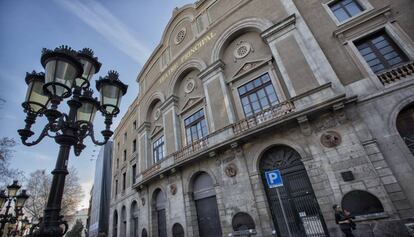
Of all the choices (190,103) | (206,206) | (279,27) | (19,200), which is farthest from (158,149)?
(279,27)

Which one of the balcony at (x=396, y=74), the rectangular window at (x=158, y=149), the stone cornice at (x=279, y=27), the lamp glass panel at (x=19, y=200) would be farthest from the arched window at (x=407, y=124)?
the lamp glass panel at (x=19, y=200)

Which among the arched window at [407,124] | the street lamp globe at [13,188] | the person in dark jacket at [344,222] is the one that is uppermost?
the street lamp globe at [13,188]

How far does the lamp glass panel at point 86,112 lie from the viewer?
420 centimetres

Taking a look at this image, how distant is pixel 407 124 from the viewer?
7328 mm

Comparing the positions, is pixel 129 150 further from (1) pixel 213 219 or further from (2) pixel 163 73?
(1) pixel 213 219

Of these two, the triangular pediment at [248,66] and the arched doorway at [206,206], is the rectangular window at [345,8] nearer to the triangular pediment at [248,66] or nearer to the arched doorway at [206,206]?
the triangular pediment at [248,66]

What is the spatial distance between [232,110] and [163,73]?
9876 millimetres

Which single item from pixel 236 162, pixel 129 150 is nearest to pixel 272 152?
pixel 236 162

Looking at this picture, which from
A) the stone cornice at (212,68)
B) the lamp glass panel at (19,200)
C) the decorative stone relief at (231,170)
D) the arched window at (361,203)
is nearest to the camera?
the arched window at (361,203)

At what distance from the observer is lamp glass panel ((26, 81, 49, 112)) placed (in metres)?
4.15

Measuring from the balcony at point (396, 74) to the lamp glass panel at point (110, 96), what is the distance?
9788mm

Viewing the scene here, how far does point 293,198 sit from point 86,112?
8620 mm

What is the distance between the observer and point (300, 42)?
1025cm

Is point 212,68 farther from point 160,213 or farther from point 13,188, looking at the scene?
point 13,188
